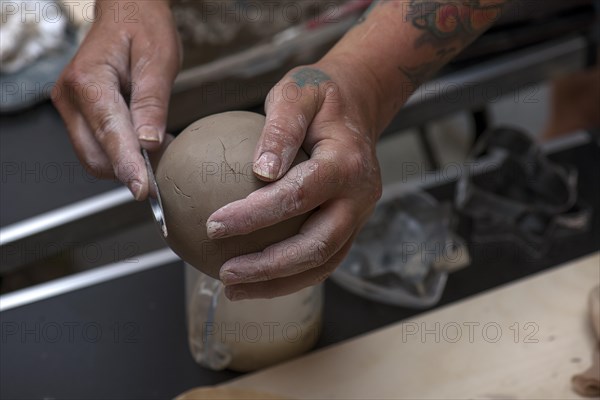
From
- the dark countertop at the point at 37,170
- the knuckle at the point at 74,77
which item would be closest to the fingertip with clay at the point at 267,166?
the knuckle at the point at 74,77

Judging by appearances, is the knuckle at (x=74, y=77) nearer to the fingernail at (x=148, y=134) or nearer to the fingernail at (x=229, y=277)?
the fingernail at (x=148, y=134)

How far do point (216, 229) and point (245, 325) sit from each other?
8.9 inches

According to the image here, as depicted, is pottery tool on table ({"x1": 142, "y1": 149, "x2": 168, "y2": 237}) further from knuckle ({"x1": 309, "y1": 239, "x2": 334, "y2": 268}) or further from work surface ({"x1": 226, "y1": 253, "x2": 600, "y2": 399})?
work surface ({"x1": 226, "y1": 253, "x2": 600, "y2": 399})

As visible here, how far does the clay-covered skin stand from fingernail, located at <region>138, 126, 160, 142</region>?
6cm

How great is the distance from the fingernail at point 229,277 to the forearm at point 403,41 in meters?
0.28

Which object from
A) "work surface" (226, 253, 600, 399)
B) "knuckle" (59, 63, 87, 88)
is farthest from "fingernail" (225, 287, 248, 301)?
"knuckle" (59, 63, 87, 88)

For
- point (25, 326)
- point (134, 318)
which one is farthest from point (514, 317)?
point (25, 326)

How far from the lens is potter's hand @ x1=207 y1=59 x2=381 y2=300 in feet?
2.34

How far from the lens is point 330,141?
2.54 feet

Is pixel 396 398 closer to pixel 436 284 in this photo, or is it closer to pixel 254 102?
pixel 436 284

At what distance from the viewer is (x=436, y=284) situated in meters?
1.07

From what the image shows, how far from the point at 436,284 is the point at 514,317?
0.12 m

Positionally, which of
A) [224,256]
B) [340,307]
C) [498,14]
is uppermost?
[498,14]

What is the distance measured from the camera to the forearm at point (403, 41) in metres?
0.91
